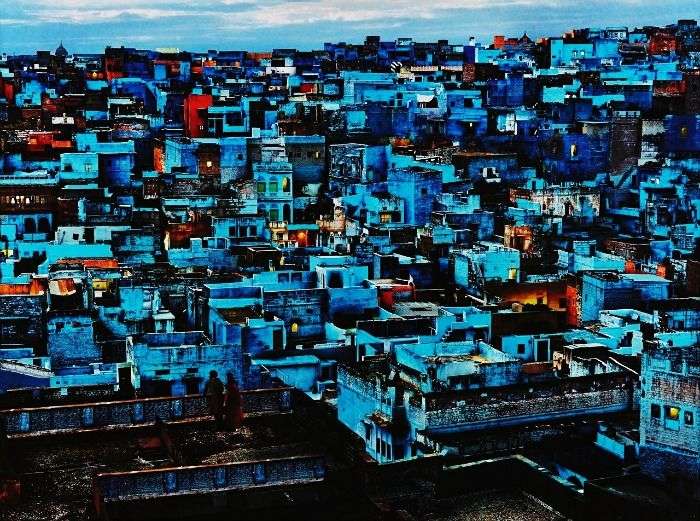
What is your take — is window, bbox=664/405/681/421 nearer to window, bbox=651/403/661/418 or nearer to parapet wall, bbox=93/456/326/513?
window, bbox=651/403/661/418

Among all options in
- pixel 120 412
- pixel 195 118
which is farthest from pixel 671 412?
pixel 195 118

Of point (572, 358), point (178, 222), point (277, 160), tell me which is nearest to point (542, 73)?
point (277, 160)

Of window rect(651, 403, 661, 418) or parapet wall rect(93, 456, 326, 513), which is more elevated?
parapet wall rect(93, 456, 326, 513)

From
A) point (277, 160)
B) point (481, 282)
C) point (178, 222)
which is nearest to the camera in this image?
point (481, 282)

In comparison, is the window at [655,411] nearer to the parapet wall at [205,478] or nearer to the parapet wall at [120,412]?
the parapet wall at [120,412]

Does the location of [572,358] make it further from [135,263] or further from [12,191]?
[12,191]

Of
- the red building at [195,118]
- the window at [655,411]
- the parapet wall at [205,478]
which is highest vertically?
the red building at [195,118]

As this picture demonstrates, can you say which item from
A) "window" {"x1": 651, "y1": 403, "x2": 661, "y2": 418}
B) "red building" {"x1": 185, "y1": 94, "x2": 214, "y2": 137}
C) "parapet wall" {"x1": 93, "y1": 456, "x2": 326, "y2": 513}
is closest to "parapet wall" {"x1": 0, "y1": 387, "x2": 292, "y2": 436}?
"parapet wall" {"x1": 93, "y1": 456, "x2": 326, "y2": 513}

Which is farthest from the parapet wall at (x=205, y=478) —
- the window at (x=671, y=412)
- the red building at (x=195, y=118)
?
the red building at (x=195, y=118)
